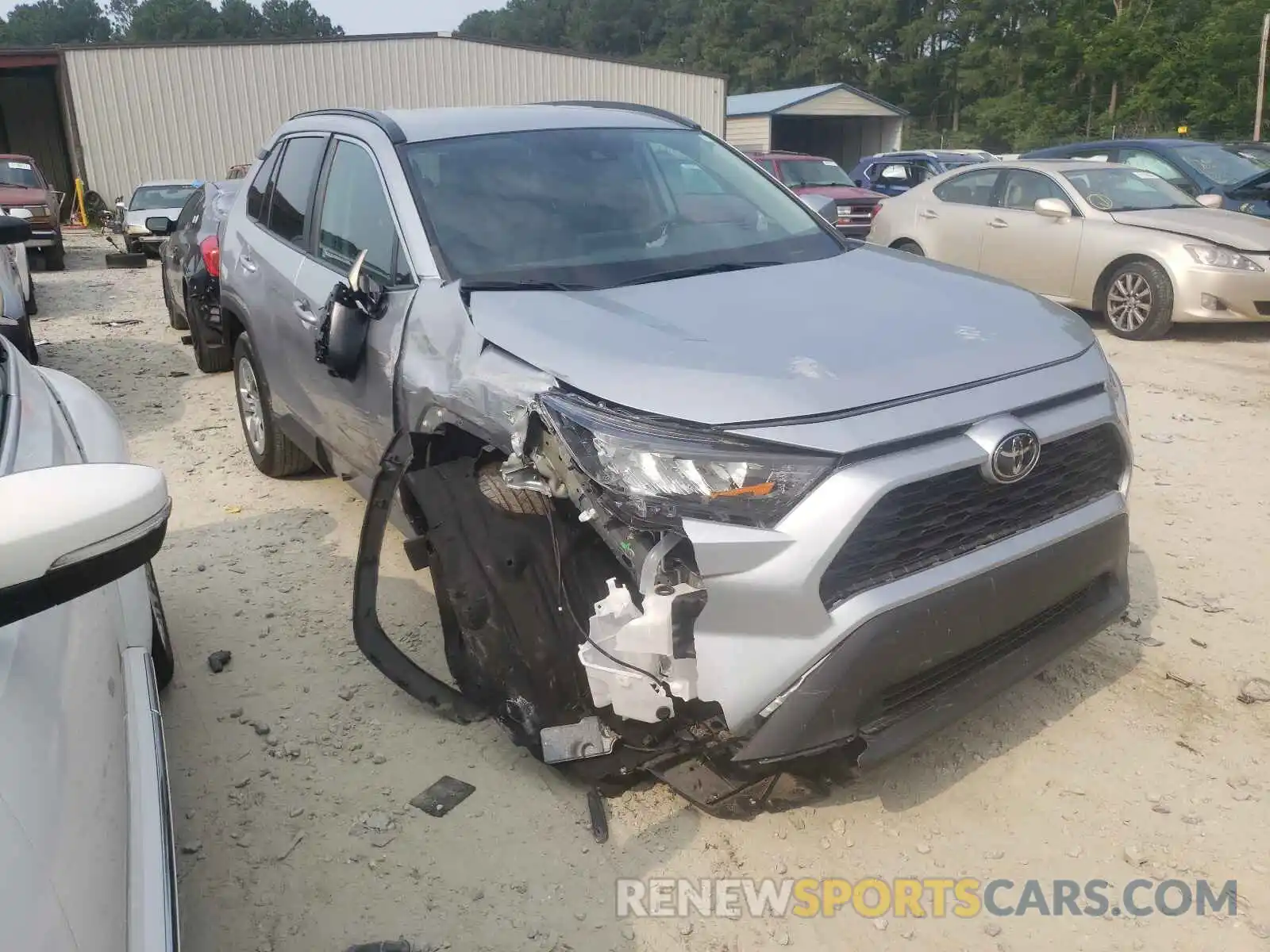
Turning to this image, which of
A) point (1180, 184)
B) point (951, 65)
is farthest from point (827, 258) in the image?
point (951, 65)

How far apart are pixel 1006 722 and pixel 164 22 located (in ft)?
326

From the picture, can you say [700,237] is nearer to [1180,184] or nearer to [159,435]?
[159,435]

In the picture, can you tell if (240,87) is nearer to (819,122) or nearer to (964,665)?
(819,122)

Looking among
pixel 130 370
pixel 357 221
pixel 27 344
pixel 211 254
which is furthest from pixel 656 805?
pixel 130 370

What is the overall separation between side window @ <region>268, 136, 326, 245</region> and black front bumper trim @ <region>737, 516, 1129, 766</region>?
312 cm

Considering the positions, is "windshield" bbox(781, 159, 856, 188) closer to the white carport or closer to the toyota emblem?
the toyota emblem

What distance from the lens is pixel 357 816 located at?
2.86 meters

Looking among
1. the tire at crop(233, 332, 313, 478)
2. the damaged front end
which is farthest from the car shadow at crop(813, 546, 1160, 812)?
the tire at crop(233, 332, 313, 478)

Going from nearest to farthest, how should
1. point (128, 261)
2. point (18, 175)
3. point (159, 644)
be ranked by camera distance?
point (159, 644) → point (128, 261) → point (18, 175)

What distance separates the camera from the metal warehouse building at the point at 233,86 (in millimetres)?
24766

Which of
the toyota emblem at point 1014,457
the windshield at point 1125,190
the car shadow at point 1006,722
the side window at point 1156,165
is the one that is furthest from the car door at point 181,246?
the side window at point 1156,165

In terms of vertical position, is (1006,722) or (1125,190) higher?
(1125,190)

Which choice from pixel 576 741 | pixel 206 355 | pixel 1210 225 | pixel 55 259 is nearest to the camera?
pixel 576 741

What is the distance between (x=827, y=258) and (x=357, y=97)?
26238 millimetres
